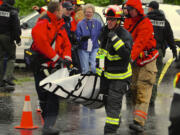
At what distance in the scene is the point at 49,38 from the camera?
25.5ft

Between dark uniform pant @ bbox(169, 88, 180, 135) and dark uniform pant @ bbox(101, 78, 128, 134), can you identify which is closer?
dark uniform pant @ bbox(169, 88, 180, 135)

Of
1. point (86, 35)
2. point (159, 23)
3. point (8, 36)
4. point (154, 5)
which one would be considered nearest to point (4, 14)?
point (8, 36)

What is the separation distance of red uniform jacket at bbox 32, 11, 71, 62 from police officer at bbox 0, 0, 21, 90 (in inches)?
179

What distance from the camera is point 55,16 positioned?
7781mm

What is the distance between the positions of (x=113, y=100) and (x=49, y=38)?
1.25 m

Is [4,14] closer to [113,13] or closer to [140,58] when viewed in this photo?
[140,58]

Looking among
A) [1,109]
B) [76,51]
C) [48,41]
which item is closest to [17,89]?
[76,51]

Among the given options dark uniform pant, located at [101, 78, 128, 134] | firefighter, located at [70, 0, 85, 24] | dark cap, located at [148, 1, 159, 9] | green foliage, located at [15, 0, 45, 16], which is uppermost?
dark cap, located at [148, 1, 159, 9]

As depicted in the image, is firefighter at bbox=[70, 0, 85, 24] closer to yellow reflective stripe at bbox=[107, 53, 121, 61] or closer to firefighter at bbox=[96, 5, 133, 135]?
firefighter at bbox=[96, 5, 133, 135]

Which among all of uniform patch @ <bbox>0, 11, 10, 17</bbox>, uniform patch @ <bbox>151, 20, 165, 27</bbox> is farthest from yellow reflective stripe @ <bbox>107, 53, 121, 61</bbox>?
uniform patch @ <bbox>0, 11, 10, 17</bbox>

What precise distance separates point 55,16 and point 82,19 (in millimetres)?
4061

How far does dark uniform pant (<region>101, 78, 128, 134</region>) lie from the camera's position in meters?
7.16

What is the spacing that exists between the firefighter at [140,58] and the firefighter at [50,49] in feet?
3.32

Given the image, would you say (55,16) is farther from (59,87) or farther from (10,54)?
(10,54)
